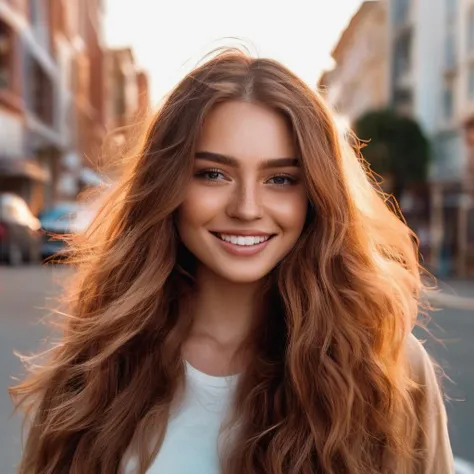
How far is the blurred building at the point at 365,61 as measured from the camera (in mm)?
43188

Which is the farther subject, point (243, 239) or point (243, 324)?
point (243, 324)

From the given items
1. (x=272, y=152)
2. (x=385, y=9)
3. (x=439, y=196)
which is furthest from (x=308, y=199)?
(x=385, y=9)

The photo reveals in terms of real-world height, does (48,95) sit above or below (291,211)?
above

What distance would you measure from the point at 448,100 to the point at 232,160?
37.2 metres

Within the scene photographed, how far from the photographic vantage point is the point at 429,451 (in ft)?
5.56

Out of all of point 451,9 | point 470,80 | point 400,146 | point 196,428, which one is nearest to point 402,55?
point 451,9

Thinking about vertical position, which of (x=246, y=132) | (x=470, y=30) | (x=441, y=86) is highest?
(x=470, y=30)

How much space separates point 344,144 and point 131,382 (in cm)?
80

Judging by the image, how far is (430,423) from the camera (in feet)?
5.66

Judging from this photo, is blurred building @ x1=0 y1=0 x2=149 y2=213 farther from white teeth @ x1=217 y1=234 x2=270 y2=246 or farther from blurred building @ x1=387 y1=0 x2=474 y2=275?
white teeth @ x1=217 y1=234 x2=270 y2=246

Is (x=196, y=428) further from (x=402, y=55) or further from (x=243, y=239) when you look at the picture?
(x=402, y=55)

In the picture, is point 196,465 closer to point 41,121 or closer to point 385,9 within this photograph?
point 41,121

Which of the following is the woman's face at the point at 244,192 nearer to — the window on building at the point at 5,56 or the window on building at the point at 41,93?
the window on building at the point at 5,56

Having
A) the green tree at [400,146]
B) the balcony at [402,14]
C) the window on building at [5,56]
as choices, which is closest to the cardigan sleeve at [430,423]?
the green tree at [400,146]
